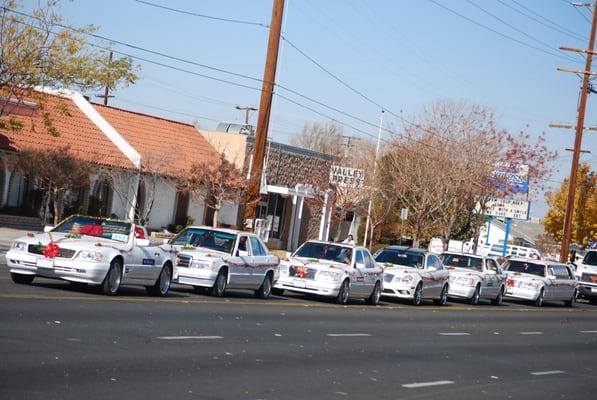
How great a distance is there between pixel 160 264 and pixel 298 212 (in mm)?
37094

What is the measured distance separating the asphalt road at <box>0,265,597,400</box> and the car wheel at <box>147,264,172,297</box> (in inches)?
11.5

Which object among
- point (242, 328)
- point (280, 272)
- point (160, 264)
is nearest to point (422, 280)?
point (280, 272)

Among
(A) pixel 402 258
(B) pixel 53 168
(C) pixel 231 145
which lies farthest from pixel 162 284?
(C) pixel 231 145

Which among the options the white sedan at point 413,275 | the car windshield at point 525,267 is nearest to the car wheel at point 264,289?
the white sedan at point 413,275

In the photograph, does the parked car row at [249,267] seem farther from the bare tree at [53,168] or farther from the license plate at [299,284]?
the bare tree at [53,168]

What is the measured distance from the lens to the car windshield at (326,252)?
1064 inches

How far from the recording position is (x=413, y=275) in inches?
1176

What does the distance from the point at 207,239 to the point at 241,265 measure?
100 cm

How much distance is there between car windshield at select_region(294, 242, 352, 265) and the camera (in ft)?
88.6

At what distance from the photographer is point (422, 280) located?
3009 cm

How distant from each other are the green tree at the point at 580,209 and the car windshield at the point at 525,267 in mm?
32877

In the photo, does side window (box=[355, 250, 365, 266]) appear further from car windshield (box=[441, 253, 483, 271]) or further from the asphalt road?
car windshield (box=[441, 253, 483, 271])

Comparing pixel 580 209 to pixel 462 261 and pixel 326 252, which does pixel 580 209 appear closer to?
pixel 462 261

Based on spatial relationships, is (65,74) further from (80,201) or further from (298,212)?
(298,212)
